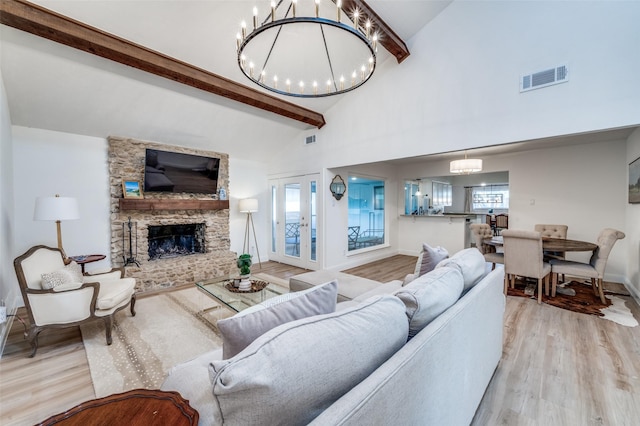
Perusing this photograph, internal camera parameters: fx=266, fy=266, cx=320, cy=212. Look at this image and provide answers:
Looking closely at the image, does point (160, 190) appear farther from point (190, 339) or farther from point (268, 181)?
point (190, 339)

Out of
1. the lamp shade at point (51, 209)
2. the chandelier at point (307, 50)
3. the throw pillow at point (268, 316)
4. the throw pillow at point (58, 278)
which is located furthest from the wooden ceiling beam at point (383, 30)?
the throw pillow at point (58, 278)

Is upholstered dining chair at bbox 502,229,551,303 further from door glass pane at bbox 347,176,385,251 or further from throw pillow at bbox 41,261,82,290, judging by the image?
throw pillow at bbox 41,261,82,290

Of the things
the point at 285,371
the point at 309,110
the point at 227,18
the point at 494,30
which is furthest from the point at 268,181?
the point at 285,371

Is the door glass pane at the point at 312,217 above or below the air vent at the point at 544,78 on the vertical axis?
below

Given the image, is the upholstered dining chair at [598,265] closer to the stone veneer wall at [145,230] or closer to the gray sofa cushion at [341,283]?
the gray sofa cushion at [341,283]

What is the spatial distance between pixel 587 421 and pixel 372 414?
6.23 feet

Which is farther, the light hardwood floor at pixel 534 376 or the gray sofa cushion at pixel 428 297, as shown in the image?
the light hardwood floor at pixel 534 376

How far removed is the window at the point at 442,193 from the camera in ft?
29.1

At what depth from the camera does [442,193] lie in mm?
9484

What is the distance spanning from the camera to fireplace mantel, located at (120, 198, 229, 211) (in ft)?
14.1

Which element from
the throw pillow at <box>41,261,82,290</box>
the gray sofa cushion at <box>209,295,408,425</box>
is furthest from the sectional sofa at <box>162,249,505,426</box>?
the throw pillow at <box>41,261,82,290</box>

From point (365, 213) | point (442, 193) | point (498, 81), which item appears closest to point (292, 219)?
point (365, 213)

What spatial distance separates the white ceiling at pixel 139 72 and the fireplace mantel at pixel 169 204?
106cm

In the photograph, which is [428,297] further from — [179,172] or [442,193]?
[442,193]
